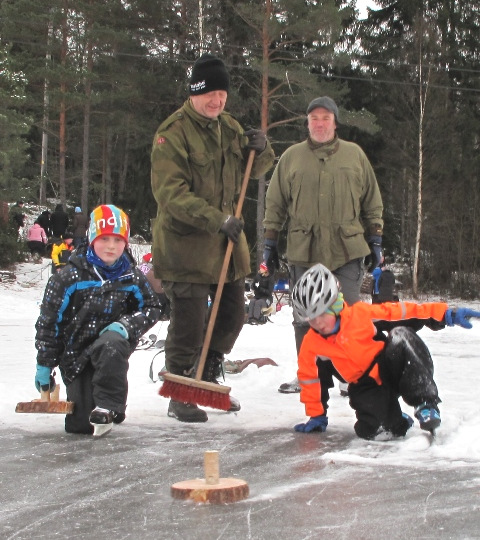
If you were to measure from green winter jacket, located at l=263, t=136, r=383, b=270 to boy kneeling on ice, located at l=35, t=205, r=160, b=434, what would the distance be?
1.37 meters

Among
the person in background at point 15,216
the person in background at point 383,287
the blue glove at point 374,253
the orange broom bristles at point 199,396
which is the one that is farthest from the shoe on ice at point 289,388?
the person in background at point 15,216

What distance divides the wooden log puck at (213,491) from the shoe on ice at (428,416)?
4.16 feet

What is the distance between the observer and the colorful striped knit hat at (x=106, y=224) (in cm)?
493

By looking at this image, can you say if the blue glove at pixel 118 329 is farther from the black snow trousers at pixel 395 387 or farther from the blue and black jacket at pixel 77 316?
the black snow trousers at pixel 395 387

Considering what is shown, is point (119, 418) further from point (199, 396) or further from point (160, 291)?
point (160, 291)

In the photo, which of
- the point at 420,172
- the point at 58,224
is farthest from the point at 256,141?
the point at 420,172

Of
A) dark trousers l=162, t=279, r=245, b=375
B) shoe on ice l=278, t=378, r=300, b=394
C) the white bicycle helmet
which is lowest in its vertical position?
shoe on ice l=278, t=378, r=300, b=394

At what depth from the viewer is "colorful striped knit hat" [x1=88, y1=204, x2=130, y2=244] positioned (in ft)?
16.2

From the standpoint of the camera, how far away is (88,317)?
4965 mm

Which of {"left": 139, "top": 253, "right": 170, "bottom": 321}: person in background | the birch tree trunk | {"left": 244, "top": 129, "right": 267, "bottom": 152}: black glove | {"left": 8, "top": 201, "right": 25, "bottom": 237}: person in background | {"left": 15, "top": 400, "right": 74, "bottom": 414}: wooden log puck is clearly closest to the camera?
{"left": 15, "top": 400, "right": 74, "bottom": 414}: wooden log puck

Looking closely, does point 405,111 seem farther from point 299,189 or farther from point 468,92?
point 299,189

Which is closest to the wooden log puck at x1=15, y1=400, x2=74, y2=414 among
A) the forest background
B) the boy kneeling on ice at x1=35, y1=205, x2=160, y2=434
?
the boy kneeling on ice at x1=35, y1=205, x2=160, y2=434

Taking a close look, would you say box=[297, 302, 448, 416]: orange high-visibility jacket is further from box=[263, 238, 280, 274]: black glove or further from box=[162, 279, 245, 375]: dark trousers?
box=[263, 238, 280, 274]: black glove

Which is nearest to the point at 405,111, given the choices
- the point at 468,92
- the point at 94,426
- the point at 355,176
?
the point at 468,92
